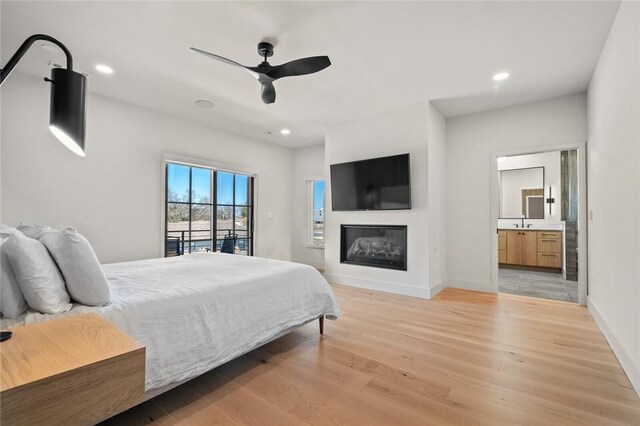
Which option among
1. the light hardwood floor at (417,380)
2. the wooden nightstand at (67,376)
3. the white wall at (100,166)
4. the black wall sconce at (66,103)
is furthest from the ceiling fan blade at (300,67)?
the white wall at (100,166)

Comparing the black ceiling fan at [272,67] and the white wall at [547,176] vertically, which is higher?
the black ceiling fan at [272,67]

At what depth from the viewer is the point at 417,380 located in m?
1.99

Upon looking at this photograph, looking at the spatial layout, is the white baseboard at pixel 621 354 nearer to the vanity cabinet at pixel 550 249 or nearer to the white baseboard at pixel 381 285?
the white baseboard at pixel 381 285

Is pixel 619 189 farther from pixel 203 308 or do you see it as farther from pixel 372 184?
pixel 203 308

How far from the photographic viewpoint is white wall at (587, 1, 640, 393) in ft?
6.33

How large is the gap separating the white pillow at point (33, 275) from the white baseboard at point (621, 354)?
332 cm

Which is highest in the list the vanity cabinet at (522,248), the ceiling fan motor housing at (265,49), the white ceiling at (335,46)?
the white ceiling at (335,46)

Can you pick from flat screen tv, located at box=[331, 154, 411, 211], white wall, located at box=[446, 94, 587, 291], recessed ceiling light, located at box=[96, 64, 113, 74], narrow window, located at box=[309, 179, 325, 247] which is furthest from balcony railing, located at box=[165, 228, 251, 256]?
white wall, located at box=[446, 94, 587, 291]

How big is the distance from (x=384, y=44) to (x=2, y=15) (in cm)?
301

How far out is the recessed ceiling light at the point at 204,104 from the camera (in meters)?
3.90

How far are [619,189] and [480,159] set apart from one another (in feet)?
7.29

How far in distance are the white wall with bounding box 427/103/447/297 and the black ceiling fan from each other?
7.30 feet

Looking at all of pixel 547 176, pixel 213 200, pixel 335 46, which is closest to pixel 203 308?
pixel 335 46

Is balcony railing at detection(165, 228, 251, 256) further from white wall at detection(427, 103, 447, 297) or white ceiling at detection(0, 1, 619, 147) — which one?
white wall at detection(427, 103, 447, 297)
